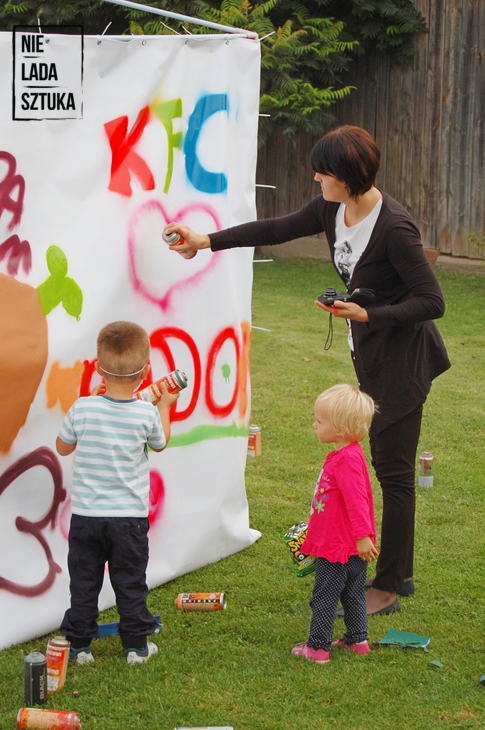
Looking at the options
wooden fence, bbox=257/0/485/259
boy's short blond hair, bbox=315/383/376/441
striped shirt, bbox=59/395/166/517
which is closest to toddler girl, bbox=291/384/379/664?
boy's short blond hair, bbox=315/383/376/441

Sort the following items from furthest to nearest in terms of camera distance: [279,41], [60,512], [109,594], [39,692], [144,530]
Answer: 1. [279,41]
2. [109,594]
3. [60,512]
4. [144,530]
5. [39,692]

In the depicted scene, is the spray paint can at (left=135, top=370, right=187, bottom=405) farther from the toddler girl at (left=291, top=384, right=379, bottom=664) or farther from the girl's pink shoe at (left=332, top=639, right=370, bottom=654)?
the girl's pink shoe at (left=332, top=639, right=370, bottom=654)

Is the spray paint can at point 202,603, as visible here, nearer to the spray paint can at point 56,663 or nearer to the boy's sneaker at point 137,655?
the boy's sneaker at point 137,655

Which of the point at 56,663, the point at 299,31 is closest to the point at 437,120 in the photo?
the point at 299,31

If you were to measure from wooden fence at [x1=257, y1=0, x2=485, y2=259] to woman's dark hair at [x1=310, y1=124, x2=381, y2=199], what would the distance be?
29.0 ft

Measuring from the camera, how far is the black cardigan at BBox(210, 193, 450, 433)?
11.9 feet

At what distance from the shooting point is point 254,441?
5.87 metres

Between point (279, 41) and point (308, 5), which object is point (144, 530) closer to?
point (279, 41)

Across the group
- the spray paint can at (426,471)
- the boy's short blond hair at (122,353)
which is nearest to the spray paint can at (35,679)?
the boy's short blond hair at (122,353)

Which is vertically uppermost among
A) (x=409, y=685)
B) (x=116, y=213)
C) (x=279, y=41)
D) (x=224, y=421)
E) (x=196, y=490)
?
(x=279, y=41)

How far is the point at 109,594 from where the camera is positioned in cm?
396

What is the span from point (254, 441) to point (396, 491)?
2018 millimetres

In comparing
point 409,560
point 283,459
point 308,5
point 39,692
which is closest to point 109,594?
point 39,692

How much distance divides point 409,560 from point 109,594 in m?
1.27
